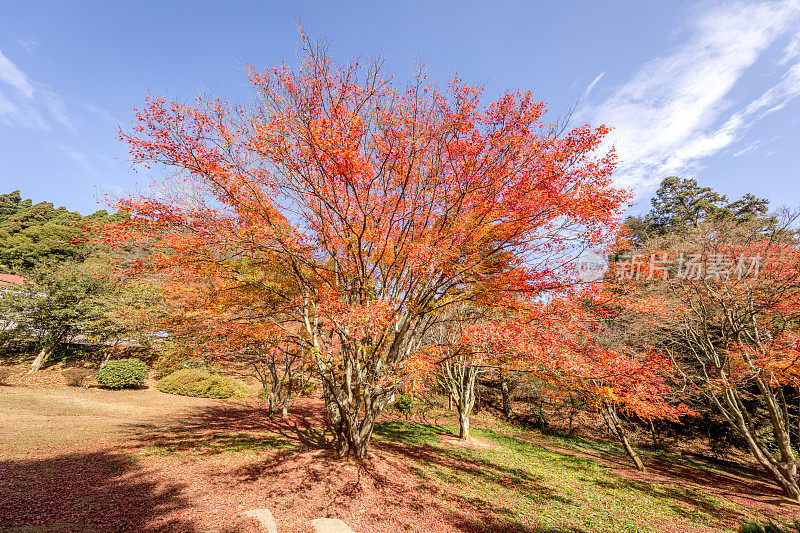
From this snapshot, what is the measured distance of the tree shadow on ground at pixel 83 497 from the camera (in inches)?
171

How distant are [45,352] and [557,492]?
89.9 ft

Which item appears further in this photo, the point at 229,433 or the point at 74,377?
the point at 74,377

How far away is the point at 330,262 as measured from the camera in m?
8.79

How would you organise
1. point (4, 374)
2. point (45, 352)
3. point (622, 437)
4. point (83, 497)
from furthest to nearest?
1. point (45, 352)
2. point (4, 374)
3. point (622, 437)
4. point (83, 497)

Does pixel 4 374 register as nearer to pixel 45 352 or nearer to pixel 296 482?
pixel 45 352

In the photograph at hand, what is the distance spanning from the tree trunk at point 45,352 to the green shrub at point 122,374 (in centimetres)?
391

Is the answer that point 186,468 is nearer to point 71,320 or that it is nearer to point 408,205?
point 408,205

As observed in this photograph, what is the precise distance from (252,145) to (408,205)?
372 cm

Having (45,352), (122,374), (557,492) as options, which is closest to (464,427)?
(557,492)

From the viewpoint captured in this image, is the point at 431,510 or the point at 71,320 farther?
the point at 71,320

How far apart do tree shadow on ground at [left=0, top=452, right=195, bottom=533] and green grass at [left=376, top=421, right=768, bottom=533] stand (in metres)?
6.08

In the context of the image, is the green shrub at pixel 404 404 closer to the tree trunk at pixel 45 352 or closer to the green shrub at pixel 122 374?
the green shrub at pixel 122 374

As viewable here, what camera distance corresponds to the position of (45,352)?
17.9 metres

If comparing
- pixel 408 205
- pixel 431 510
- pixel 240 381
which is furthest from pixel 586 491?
pixel 240 381
